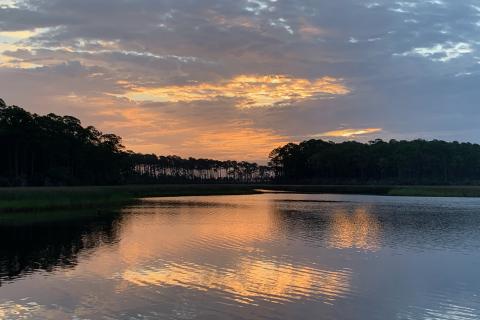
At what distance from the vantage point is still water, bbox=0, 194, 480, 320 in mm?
14766

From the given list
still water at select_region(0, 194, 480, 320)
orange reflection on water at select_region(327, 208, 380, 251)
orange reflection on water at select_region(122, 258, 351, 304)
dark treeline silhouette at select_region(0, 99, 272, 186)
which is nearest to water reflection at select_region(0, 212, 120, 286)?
still water at select_region(0, 194, 480, 320)

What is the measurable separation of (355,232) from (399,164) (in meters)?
126

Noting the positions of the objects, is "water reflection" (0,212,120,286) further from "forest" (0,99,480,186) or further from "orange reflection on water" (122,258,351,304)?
"forest" (0,99,480,186)

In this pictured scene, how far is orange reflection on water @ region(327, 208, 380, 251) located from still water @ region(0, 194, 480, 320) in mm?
109

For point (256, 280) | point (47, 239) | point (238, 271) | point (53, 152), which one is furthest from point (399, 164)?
point (256, 280)

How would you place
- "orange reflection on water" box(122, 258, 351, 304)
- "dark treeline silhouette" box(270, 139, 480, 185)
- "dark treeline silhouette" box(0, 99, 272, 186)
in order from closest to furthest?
"orange reflection on water" box(122, 258, 351, 304) < "dark treeline silhouette" box(0, 99, 272, 186) < "dark treeline silhouette" box(270, 139, 480, 185)

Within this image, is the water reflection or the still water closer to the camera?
the still water

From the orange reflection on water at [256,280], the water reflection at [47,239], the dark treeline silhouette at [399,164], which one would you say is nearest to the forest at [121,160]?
the dark treeline silhouette at [399,164]

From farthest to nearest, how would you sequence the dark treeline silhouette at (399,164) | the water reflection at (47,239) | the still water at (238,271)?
1. the dark treeline silhouette at (399,164)
2. the water reflection at (47,239)
3. the still water at (238,271)

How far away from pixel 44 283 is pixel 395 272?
1382cm

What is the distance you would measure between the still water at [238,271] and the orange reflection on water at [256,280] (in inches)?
1.6

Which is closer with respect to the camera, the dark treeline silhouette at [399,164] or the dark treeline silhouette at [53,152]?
the dark treeline silhouette at [53,152]

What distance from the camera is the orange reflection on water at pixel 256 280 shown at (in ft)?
54.0

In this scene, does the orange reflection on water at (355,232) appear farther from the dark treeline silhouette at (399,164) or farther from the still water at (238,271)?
the dark treeline silhouette at (399,164)
